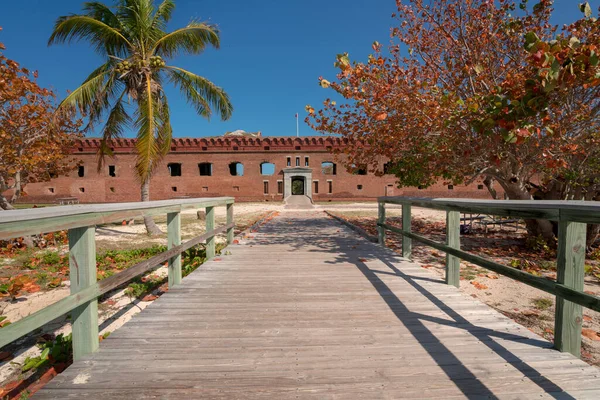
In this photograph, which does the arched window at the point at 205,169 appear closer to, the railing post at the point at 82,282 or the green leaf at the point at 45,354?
the green leaf at the point at 45,354

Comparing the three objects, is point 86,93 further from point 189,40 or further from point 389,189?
point 389,189

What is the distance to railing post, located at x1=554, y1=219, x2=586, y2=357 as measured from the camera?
1.95 meters

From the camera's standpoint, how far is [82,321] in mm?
2006

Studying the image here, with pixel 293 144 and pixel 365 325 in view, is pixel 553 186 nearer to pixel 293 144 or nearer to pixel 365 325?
pixel 365 325

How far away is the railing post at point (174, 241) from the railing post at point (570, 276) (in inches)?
→ 145

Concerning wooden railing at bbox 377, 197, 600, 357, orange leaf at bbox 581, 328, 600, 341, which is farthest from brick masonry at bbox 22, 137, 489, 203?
wooden railing at bbox 377, 197, 600, 357

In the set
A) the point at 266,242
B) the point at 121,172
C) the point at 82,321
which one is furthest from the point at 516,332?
the point at 121,172

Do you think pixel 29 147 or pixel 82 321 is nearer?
pixel 82 321

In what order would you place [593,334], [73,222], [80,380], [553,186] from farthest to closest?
[553,186]
[593,334]
[73,222]
[80,380]

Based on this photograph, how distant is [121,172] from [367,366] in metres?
34.6

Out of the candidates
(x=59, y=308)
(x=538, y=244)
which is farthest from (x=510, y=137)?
(x=538, y=244)

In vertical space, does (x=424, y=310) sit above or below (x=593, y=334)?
above

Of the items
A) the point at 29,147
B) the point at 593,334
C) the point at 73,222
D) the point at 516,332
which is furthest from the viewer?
the point at 29,147

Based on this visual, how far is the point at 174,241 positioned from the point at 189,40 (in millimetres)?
8087
